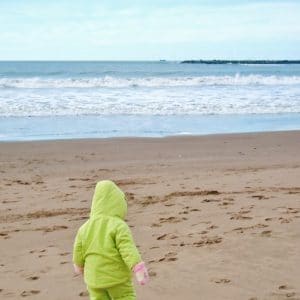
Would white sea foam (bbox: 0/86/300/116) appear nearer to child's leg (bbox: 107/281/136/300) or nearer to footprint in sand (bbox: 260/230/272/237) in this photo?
footprint in sand (bbox: 260/230/272/237)

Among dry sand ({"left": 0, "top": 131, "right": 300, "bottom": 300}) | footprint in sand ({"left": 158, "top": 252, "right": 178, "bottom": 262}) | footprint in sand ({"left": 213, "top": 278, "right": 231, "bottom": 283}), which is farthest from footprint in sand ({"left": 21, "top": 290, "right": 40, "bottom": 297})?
footprint in sand ({"left": 213, "top": 278, "right": 231, "bottom": 283})

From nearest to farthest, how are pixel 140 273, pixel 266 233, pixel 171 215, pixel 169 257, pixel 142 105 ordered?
pixel 140 273, pixel 169 257, pixel 266 233, pixel 171 215, pixel 142 105

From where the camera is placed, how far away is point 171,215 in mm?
6301

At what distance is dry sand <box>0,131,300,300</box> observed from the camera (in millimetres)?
4309

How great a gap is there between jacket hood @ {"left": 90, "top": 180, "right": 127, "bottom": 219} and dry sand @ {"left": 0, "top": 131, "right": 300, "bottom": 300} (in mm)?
1229

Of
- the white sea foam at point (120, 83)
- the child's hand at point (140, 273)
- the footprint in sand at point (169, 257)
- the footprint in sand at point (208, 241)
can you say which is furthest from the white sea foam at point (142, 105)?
the child's hand at point (140, 273)

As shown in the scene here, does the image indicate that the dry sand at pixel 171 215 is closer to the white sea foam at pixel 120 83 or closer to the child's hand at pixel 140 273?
the child's hand at pixel 140 273

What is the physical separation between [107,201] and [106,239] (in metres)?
0.20

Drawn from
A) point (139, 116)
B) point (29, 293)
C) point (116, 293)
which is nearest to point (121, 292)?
point (116, 293)

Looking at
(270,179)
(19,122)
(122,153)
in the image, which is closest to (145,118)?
(19,122)

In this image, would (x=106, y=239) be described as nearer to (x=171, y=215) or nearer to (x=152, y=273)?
(x=152, y=273)

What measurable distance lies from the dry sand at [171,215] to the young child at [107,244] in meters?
1.03

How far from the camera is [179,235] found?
216 inches

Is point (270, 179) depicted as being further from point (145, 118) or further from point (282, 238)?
point (145, 118)
